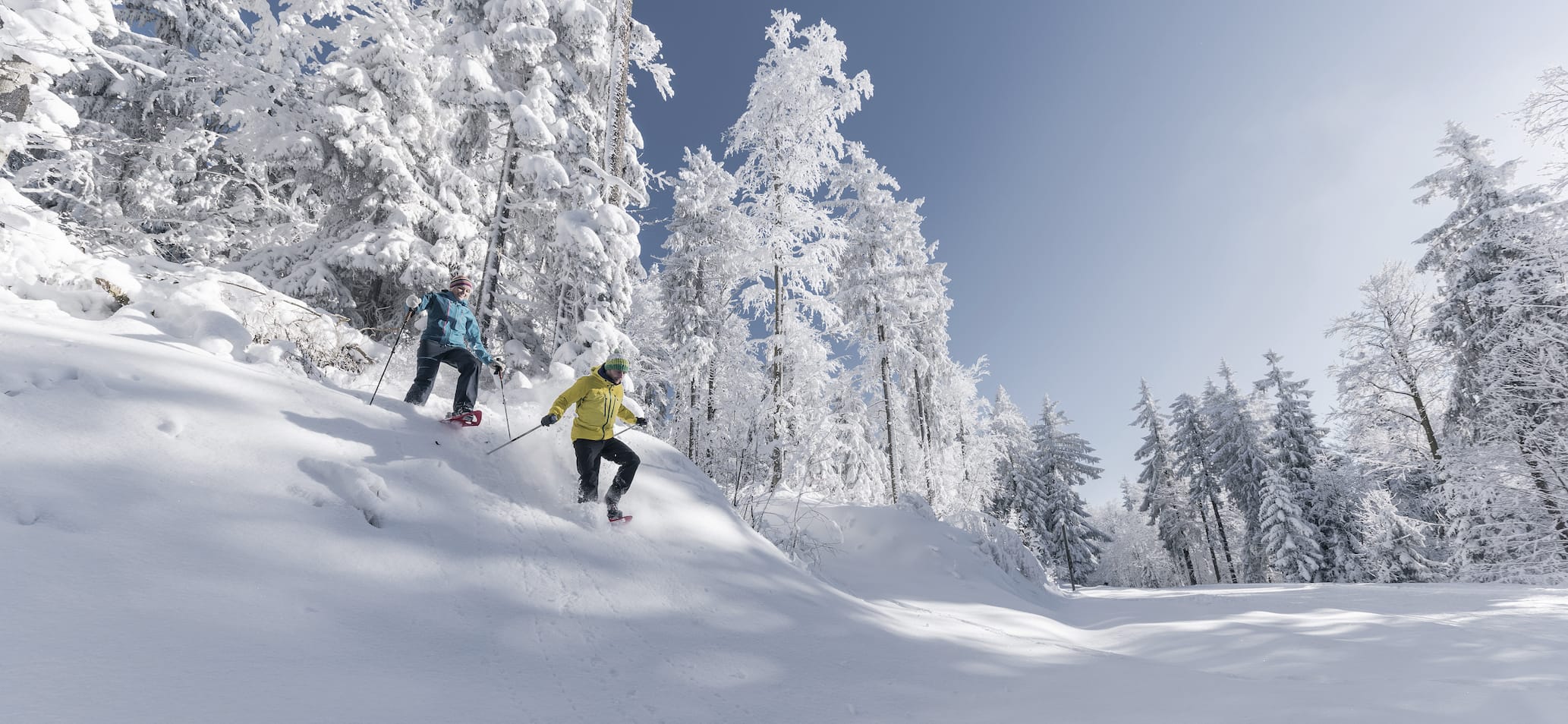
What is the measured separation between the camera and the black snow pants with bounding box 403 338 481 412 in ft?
19.1

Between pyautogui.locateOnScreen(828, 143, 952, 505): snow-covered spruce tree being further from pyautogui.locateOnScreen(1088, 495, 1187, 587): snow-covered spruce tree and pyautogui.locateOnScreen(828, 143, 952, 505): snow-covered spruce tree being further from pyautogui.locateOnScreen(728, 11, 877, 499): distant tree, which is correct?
pyautogui.locateOnScreen(1088, 495, 1187, 587): snow-covered spruce tree

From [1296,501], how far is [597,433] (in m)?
33.7

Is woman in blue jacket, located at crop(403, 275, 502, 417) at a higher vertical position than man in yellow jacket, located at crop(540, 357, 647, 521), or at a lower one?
higher

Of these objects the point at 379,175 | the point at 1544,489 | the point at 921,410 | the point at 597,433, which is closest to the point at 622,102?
the point at 379,175

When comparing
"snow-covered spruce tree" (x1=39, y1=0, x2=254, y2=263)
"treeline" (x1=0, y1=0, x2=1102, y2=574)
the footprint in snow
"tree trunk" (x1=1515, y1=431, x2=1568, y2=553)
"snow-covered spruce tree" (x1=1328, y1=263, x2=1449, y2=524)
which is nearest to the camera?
the footprint in snow

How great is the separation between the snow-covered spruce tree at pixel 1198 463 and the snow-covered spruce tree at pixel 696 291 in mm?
29753

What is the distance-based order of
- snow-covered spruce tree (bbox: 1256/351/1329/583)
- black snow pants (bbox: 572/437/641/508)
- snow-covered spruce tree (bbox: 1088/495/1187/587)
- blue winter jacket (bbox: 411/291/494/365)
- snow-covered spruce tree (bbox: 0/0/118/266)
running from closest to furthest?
1. black snow pants (bbox: 572/437/641/508)
2. snow-covered spruce tree (bbox: 0/0/118/266)
3. blue winter jacket (bbox: 411/291/494/365)
4. snow-covered spruce tree (bbox: 1256/351/1329/583)
5. snow-covered spruce tree (bbox: 1088/495/1187/587)

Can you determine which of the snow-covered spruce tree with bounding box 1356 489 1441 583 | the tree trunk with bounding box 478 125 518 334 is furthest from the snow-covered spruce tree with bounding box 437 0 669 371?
the snow-covered spruce tree with bounding box 1356 489 1441 583

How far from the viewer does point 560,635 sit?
371 centimetres

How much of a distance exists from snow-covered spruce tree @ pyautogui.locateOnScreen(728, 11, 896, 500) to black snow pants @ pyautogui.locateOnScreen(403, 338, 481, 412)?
8.43 metres

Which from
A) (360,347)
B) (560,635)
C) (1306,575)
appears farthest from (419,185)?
(1306,575)

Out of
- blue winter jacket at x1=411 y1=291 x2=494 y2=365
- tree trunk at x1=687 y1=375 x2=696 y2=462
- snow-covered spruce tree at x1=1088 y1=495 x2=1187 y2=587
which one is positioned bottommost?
snow-covered spruce tree at x1=1088 y1=495 x2=1187 y2=587

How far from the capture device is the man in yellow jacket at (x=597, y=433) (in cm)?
550

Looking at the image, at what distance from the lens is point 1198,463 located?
34906 mm
